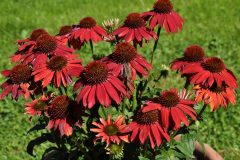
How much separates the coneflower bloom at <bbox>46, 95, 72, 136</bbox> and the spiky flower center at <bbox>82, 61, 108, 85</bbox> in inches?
5.1

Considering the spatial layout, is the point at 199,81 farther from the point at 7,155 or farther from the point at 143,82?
the point at 7,155

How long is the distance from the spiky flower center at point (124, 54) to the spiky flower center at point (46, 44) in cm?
27

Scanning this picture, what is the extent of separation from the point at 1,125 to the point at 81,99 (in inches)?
82.4

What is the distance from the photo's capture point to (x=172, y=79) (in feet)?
13.7

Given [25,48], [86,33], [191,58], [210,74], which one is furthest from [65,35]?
[210,74]

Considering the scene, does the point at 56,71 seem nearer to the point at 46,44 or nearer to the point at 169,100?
the point at 46,44

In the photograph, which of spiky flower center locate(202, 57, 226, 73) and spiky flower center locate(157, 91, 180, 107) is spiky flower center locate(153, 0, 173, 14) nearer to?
spiky flower center locate(202, 57, 226, 73)

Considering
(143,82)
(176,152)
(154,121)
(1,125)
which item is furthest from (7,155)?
(154,121)

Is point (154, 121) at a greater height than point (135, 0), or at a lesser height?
lesser

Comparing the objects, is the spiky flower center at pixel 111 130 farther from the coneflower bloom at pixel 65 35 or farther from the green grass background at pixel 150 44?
the green grass background at pixel 150 44

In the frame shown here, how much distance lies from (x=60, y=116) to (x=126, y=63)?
0.34m

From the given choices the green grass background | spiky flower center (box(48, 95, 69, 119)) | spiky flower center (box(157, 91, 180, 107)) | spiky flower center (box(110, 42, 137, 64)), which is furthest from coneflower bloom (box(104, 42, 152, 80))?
the green grass background

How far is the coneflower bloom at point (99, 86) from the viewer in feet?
5.42

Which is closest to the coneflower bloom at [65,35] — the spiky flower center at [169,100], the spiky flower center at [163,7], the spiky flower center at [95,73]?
the spiky flower center at [95,73]
